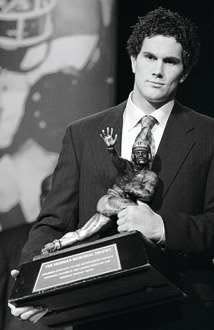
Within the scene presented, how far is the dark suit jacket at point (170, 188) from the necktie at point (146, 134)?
3cm

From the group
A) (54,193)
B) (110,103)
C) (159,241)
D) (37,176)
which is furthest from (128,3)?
(159,241)

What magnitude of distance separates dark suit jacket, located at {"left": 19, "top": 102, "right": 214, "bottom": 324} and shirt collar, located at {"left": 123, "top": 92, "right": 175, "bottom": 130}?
15 millimetres

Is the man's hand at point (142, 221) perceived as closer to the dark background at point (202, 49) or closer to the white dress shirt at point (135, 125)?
the white dress shirt at point (135, 125)

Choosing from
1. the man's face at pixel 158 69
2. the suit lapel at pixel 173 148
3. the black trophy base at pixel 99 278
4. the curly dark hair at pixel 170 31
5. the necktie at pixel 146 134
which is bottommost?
the black trophy base at pixel 99 278

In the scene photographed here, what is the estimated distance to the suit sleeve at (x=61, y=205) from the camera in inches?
57.1

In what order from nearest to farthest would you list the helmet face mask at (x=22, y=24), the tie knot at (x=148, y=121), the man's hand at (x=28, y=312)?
the man's hand at (x=28, y=312)
the tie knot at (x=148, y=121)
the helmet face mask at (x=22, y=24)

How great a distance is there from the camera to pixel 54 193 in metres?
1.52

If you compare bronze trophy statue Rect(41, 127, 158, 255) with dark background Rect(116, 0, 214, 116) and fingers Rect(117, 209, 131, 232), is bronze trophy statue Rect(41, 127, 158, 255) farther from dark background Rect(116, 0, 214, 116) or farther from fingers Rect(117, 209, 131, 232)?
dark background Rect(116, 0, 214, 116)

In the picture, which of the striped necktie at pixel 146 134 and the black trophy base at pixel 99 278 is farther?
the striped necktie at pixel 146 134

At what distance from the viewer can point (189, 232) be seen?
1321 millimetres

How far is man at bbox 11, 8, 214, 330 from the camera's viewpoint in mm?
1325

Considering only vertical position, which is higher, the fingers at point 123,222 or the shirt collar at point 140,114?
the shirt collar at point 140,114

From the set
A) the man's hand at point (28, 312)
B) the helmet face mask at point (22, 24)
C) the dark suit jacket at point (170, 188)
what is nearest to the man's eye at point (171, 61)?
the dark suit jacket at point (170, 188)

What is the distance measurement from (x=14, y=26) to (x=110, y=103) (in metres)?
0.45
